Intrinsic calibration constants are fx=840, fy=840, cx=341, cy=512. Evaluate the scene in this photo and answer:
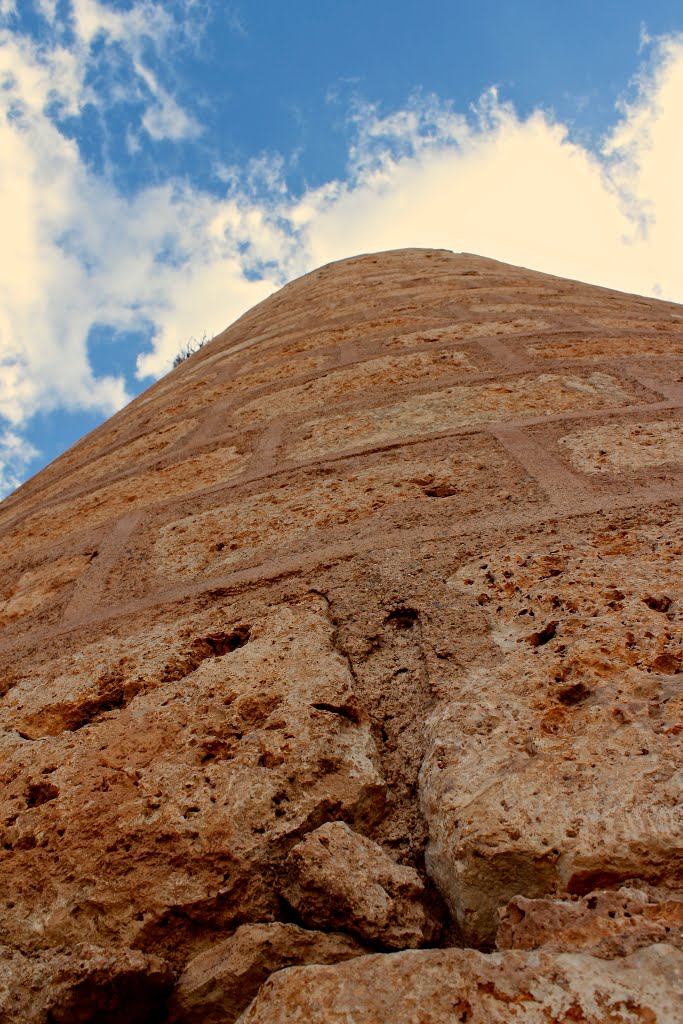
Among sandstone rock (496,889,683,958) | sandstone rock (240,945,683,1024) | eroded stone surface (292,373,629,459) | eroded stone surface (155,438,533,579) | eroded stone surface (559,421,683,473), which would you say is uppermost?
eroded stone surface (292,373,629,459)

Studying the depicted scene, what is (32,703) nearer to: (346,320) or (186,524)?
(186,524)

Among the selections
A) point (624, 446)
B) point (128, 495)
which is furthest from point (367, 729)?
point (128, 495)

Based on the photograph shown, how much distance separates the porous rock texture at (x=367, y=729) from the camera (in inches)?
30.6

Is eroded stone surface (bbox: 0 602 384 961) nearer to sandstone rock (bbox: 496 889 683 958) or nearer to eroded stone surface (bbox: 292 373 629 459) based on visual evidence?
sandstone rock (bbox: 496 889 683 958)

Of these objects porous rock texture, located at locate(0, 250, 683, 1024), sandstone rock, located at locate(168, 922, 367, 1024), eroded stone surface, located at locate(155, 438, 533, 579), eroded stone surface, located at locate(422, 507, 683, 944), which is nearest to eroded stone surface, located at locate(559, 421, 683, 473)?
porous rock texture, located at locate(0, 250, 683, 1024)

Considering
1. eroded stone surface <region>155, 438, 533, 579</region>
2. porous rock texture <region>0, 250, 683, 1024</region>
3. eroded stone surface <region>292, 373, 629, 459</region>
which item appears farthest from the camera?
eroded stone surface <region>292, 373, 629, 459</region>

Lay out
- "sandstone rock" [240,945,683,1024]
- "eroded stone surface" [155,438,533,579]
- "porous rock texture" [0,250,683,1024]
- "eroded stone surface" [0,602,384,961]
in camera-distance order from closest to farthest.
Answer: "sandstone rock" [240,945,683,1024]
"porous rock texture" [0,250,683,1024]
"eroded stone surface" [0,602,384,961]
"eroded stone surface" [155,438,533,579]

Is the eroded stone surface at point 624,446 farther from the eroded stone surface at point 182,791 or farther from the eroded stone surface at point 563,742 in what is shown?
the eroded stone surface at point 182,791

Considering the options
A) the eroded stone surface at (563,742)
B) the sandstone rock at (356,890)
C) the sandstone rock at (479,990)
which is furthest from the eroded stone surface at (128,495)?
the sandstone rock at (479,990)

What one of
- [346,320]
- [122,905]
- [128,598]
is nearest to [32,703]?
[128,598]

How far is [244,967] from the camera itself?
0.83 m

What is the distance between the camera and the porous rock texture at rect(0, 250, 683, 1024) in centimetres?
78

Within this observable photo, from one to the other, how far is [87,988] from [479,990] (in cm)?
40

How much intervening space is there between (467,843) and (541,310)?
7.46 ft
